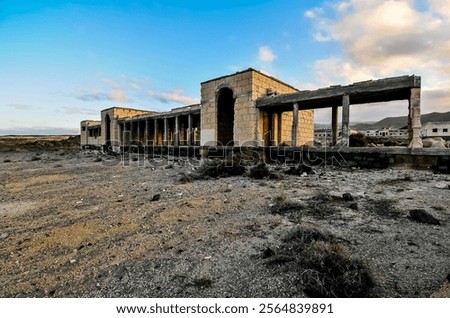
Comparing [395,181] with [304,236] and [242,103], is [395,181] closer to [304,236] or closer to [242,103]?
[304,236]

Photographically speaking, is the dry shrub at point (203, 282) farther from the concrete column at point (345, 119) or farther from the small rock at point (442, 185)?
the concrete column at point (345, 119)

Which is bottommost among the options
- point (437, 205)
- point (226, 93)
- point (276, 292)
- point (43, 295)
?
point (43, 295)

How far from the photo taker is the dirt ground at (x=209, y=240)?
252cm

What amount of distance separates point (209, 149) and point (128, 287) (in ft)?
46.0

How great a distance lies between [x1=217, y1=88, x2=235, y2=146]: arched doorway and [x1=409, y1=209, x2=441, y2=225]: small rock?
12.9m

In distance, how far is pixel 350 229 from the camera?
3740mm

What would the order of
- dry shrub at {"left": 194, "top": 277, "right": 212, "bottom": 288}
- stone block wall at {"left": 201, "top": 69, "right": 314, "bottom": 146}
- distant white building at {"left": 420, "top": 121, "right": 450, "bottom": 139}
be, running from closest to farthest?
1. dry shrub at {"left": 194, "top": 277, "right": 212, "bottom": 288}
2. stone block wall at {"left": 201, "top": 69, "right": 314, "bottom": 146}
3. distant white building at {"left": 420, "top": 121, "right": 450, "bottom": 139}

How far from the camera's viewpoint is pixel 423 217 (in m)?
3.95

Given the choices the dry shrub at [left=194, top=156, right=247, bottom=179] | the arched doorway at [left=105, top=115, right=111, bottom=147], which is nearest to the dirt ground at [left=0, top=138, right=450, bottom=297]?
the dry shrub at [left=194, top=156, right=247, bottom=179]

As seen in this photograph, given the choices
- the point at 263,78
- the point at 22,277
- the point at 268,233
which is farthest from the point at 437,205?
the point at 263,78

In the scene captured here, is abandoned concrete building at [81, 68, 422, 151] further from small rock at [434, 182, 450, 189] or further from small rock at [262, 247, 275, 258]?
small rock at [262, 247, 275, 258]

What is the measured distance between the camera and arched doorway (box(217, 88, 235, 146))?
55.2 ft

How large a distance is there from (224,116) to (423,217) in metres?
14.6
